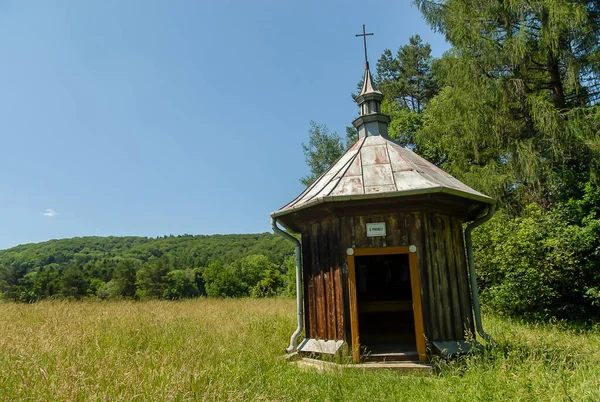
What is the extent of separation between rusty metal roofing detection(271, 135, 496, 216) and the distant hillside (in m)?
17.0

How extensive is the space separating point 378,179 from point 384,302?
323cm

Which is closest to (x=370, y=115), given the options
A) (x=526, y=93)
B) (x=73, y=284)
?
(x=526, y=93)

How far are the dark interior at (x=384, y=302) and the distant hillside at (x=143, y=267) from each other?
14.9 metres

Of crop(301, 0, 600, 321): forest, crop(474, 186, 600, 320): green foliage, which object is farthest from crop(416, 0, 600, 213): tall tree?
crop(474, 186, 600, 320): green foliage

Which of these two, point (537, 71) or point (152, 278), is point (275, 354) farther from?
point (152, 278)

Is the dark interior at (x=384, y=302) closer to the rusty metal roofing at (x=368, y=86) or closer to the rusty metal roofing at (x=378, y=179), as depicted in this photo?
the rusty metal roofing at (x=378, y=179)

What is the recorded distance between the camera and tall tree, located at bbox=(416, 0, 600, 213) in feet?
36.9

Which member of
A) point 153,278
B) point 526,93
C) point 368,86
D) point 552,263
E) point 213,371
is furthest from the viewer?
point 153,278

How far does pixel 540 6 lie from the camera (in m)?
11.7

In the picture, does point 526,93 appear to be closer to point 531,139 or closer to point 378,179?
point 531,139

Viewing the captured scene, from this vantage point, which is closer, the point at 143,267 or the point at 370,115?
the point at 370,115

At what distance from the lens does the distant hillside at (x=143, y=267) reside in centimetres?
4509

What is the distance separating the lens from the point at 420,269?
6.21m

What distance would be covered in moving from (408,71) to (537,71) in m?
15.8
